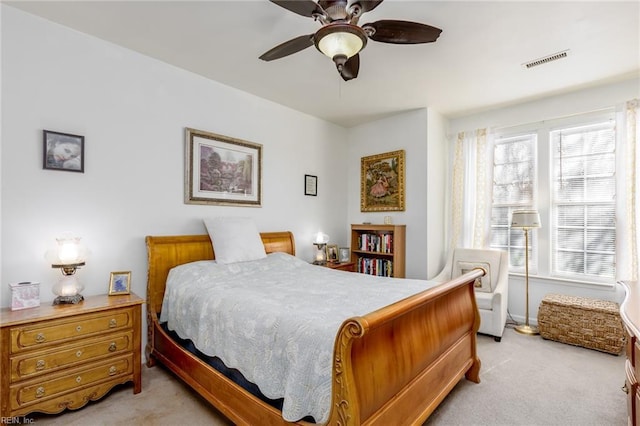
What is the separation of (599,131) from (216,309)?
440 cm

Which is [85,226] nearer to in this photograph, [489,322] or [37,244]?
[37,244]

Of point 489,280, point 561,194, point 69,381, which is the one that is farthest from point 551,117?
point 69,381

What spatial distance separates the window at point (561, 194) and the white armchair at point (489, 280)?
46 centimetres

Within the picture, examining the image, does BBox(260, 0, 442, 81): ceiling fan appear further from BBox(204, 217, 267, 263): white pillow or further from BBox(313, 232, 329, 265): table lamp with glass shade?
BBox(313, 232, 329, 265): table lamp with glass shade

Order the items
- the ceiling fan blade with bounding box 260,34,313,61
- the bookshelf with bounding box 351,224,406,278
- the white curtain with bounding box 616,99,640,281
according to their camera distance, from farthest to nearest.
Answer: the bookshelf with bounding box 351,224,406,278 < the white curtain with bounding box 616,99,640,281 < the ceiling fan blade with bounding box 260,34,313,61

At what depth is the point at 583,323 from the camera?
3.07 metres

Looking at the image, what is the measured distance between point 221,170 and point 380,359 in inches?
103

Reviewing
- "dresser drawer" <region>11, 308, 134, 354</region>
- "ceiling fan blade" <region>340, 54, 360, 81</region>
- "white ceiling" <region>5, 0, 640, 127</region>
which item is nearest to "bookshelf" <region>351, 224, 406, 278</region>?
"white ceiling" <region>5, 0, 640, 127</region>

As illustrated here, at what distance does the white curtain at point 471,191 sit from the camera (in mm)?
4086

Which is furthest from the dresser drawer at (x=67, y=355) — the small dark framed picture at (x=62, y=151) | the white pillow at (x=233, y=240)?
the small dark framed picture at (x=62, y=151)

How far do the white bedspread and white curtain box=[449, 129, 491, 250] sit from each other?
216 cm

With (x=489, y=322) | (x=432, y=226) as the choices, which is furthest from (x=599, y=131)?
(x=489, y=322)

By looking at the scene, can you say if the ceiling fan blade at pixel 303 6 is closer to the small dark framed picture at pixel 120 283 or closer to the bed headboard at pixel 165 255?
the bed headboard at pixel 165 255

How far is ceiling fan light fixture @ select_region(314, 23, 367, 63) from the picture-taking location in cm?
168
